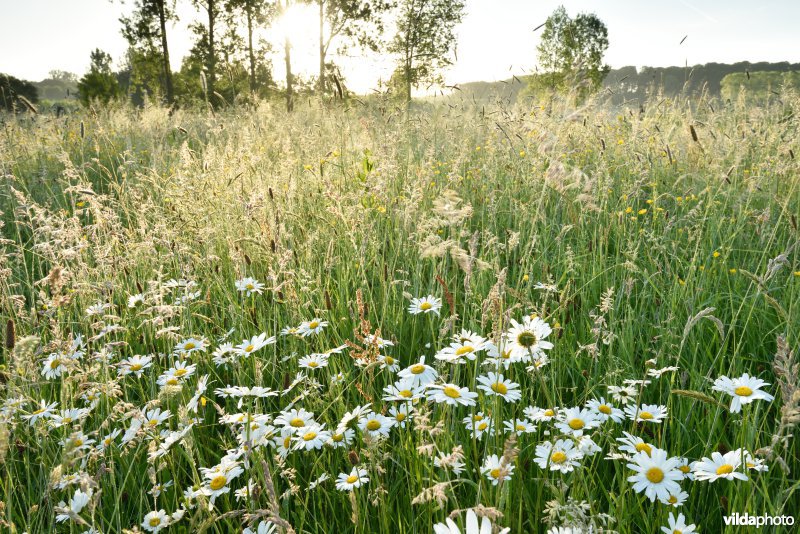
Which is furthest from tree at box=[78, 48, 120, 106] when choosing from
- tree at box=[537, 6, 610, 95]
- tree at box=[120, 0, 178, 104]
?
tree at box=[537, 6, 610, 95]

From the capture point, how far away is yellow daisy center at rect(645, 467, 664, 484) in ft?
3.38

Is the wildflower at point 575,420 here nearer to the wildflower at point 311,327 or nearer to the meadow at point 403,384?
the meadow at point 403,384

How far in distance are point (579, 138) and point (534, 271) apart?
105 inches

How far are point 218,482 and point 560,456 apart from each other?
0.79m

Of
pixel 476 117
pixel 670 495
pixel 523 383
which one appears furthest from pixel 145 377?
pixel 476 117

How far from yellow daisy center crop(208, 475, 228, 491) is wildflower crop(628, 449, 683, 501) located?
90 cm

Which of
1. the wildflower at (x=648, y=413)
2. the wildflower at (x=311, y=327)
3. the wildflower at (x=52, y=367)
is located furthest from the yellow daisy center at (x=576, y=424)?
the wildflower at (x=52, y=367)

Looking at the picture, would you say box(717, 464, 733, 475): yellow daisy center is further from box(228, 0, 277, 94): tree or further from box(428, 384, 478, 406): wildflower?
box(228, 0, 277, 94): tree

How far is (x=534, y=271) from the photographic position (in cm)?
250

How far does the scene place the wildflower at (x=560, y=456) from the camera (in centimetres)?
104

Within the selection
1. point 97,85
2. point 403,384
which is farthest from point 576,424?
point 97,85

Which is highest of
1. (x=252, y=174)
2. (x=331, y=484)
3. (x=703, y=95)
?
(x=703, y=95)

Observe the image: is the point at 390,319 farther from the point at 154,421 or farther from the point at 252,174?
the point at 252,174

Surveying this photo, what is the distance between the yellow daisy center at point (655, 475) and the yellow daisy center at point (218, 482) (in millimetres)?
946
